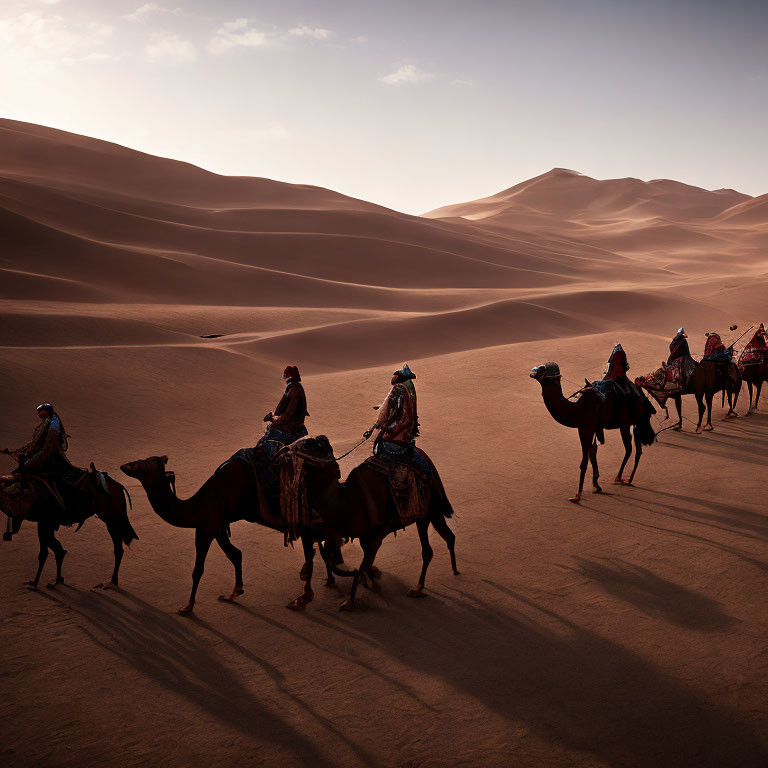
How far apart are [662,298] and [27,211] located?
37.8 meters

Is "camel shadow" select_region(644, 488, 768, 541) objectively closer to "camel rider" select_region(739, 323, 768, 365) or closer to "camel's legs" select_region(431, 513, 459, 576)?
"camel's legs" select_region(431, 513, 459, 576)

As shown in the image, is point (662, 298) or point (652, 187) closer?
point (662, 298)

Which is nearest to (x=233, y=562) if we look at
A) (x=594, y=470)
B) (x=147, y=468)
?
(x=147, y=468)

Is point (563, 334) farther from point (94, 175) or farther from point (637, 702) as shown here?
point (94, 175)

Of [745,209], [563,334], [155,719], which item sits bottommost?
[155,719]

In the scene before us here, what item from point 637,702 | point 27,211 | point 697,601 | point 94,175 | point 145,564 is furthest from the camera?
point 94,175

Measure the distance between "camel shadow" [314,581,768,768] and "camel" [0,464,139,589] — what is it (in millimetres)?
2838

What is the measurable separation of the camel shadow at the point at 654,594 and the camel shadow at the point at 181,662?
12.8ft

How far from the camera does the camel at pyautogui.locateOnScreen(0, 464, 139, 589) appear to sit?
7.55 meters

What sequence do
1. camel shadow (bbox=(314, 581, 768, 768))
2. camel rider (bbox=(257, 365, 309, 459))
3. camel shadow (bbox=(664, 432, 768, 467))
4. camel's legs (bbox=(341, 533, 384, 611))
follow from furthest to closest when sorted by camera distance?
camel shadow (bbox=(664, 432, 768, 467)) → camel rider (bbox=(257, 365, 309, 459)) → camel's legs (bbox=(341, 533, 384, 611)) → camel shadow (bbox=(314, 581, 768, 768))

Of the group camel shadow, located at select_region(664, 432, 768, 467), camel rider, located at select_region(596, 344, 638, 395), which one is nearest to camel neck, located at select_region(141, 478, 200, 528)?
camel rider, located at select_region(596, 344, 638, 395)

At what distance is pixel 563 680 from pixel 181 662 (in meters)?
3.54

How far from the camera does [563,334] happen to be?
98.7 ft

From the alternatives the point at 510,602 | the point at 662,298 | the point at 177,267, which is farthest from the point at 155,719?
the point at 662,298
